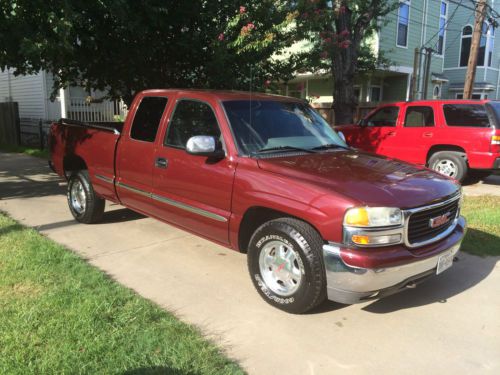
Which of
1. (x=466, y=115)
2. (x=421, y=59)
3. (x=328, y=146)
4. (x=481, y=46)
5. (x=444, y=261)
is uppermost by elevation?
(x=481, y=46)

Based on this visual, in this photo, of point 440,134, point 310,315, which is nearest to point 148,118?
point 310,315

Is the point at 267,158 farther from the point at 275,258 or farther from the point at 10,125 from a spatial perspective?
the point at 10,125

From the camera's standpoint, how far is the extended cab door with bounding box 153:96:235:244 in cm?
416

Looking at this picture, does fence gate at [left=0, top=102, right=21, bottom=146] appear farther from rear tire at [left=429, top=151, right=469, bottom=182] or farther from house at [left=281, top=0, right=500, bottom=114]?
rear tire at [left=429, top=151, right=469, bottom=182]

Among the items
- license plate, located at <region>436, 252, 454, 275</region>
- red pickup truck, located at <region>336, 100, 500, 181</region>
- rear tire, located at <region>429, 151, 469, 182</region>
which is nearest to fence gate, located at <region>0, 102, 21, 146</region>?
red pickup truck, located at <region>336, 100, 500, 181</region>

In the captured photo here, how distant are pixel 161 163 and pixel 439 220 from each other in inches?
108

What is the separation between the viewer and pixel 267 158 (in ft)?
13.3

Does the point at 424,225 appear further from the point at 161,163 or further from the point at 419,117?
the point at 419,117

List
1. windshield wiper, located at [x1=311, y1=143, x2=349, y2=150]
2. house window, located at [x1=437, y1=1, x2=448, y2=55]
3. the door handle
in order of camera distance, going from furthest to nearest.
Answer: house window, located at [x1=437, y1=1, x2=448, y2=55]
the door handle
windshield wiper, located at [x1=311, y1=143, x2=349, y2=150]

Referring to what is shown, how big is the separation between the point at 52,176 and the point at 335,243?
8.51m

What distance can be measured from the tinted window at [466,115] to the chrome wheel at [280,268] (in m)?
7.09

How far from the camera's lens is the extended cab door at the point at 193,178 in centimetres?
416

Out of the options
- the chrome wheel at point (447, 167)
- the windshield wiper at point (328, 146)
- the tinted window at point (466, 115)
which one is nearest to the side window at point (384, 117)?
the tinted window at point (466, 115)

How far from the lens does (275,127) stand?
4500mm
